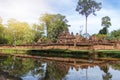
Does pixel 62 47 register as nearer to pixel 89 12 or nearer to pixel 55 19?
pixel 89 12

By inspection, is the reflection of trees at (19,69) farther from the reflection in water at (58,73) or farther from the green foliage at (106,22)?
the green foliage at (106,22)

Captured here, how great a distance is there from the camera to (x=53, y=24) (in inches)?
4186

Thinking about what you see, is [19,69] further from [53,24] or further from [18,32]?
[53,24]

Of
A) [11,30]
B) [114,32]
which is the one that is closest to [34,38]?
[11,30]

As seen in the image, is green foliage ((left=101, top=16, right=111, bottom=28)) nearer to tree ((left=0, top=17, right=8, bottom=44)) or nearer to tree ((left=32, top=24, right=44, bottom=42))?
tree ((left=32, top=24, right=44, bottom=42))

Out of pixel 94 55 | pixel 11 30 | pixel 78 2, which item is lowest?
pixel 94 55

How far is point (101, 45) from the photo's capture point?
194ft

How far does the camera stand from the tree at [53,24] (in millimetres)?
104800

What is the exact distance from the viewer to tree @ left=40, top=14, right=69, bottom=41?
105 m

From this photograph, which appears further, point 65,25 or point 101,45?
point 65,25

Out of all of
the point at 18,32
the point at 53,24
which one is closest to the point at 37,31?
the point at 53,24

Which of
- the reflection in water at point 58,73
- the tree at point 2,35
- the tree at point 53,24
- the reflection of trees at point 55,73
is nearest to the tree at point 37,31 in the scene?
the tree at point 53,24

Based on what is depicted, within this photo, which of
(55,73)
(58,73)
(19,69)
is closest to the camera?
(55,73)

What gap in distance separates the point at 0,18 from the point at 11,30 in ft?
19.6
